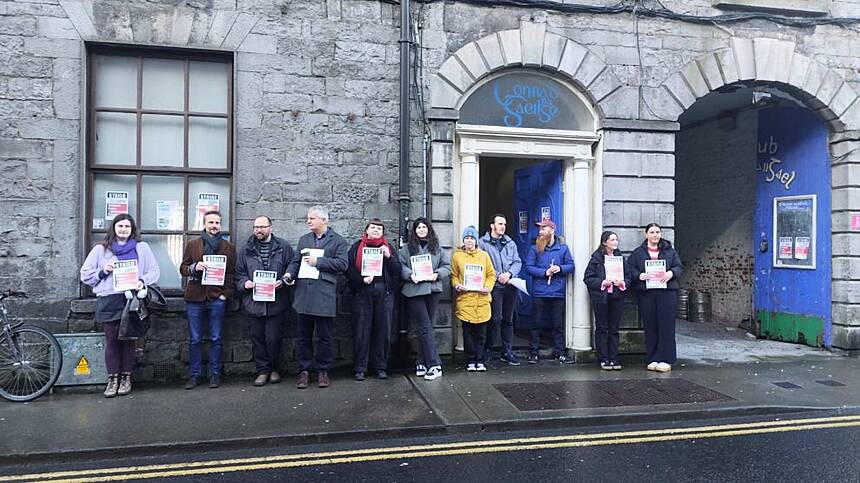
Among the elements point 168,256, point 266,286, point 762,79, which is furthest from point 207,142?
point 762,79

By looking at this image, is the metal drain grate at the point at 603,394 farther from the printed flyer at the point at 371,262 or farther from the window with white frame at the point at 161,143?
the window with white frame at the point at 161,143

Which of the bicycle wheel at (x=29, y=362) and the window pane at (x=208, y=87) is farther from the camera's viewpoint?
the window pane at (x=208, y=87)

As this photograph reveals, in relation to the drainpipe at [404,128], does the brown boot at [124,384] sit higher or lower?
lower

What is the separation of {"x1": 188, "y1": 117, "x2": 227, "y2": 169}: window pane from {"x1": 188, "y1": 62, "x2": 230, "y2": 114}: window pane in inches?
6.0

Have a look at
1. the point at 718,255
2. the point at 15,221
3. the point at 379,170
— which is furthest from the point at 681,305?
the point at 15,221

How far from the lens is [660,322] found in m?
8.41

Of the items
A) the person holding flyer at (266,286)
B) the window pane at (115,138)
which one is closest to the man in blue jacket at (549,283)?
the person holding flyer at (266,286)

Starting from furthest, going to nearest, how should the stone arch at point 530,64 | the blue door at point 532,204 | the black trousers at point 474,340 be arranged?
the blue door at point 532,204
the stone arch at point 530,64
the black trousers at point 474,340

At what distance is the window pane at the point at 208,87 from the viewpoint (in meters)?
8.02

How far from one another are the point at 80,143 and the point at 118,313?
211cm

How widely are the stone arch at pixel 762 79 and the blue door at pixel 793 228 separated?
0.44 metres

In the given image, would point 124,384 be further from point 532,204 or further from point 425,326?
point 532,204

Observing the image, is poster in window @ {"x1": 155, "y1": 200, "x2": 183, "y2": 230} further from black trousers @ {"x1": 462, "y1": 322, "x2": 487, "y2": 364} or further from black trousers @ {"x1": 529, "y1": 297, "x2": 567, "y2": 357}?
Result: black trousers @ {"x1": 529, "y1": 297, "x2": 567, "y2": 357}

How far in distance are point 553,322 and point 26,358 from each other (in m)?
6.30
